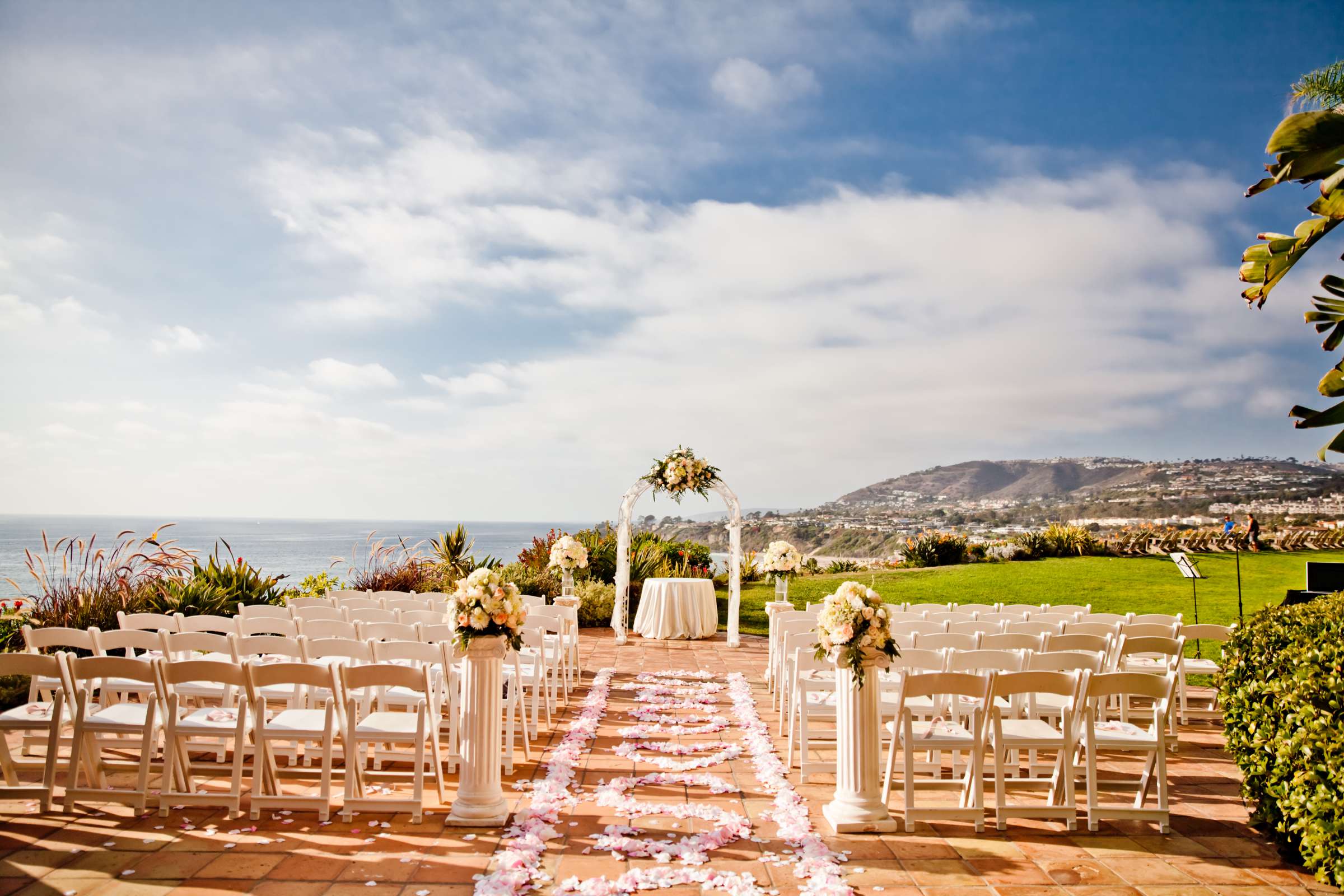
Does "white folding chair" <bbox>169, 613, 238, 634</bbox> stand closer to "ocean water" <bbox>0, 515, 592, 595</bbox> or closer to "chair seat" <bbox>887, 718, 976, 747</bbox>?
"chair seat" <bbox>887, 718, 976, 747</bbox>

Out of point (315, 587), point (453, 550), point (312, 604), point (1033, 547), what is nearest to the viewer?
point (312, 604)

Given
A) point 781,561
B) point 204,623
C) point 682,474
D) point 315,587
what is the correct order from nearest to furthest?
point 204,623 < point 781,561 < point 315,587 < point 682,474

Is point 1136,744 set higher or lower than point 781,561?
lower

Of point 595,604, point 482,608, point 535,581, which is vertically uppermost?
point 482,608

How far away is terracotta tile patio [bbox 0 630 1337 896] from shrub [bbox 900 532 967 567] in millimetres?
18489

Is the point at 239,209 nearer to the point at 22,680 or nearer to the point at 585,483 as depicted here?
the point at 22,680

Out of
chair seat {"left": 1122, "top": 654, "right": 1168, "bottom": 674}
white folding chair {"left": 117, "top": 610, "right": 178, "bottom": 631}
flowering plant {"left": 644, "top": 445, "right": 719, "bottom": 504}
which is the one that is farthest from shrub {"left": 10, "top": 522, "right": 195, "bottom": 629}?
chair seat {"left": 1122, "top": 654, "right": 1168, "bottom": 674}

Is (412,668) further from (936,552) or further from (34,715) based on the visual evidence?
(936,552)

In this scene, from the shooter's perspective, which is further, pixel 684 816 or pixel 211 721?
pixel 211 721

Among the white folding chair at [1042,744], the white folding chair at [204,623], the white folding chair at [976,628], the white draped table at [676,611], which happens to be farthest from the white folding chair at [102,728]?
the white draped table at [676,611]

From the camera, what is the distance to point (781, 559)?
35.6 feet

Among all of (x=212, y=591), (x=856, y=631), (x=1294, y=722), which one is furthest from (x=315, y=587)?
(x=1294, y=722)

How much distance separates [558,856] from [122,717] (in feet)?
8.78

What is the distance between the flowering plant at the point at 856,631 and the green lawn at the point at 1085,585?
9.49m
